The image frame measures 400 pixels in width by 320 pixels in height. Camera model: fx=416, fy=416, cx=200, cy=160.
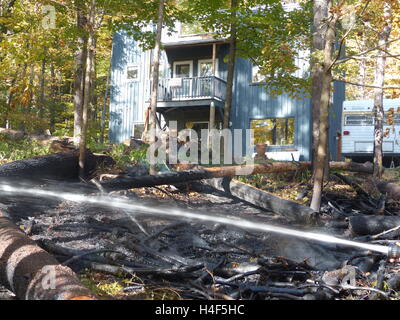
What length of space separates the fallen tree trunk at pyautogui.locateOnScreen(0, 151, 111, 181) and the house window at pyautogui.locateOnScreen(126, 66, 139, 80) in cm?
1430

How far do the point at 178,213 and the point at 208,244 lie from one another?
81.3 inches

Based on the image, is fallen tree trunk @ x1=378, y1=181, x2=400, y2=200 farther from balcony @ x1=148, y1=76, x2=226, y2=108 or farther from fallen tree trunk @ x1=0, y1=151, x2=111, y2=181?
balcony @ x1=148, y1=76, x2=226, y2=108

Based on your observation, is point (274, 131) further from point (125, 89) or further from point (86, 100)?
point (86, 100)

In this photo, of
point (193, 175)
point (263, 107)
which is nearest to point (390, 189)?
point (193, 175)

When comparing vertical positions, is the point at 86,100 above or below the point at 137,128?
above

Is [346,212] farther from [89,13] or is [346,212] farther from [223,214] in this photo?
[89,13]

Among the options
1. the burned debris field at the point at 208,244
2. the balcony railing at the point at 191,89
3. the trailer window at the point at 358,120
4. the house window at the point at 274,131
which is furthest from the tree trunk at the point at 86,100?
the trailer window at the point at 358,120

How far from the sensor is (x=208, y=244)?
6.12 metres

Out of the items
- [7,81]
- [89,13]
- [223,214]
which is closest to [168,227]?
[223,214]

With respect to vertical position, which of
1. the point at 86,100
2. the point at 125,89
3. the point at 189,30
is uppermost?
the point at 189,30

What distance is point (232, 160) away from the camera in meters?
15.7

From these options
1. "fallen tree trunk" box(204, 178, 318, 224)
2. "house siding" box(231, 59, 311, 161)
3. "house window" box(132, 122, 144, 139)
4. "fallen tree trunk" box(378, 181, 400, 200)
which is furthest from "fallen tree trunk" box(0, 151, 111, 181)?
"house window" box(132, 122, 144, 139)

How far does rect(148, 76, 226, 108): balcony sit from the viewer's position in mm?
21656

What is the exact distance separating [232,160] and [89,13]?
7170 mm
